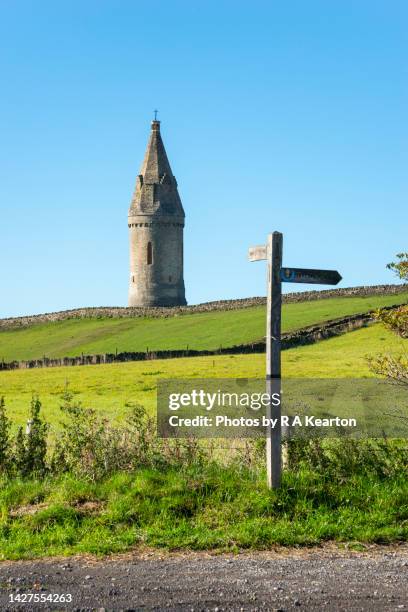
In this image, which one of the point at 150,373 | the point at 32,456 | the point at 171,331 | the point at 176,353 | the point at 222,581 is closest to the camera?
the point at 222,581

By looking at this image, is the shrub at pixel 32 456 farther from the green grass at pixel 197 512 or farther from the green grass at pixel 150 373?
the green grass at pixel 150 373

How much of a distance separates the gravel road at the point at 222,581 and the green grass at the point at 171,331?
4953cm

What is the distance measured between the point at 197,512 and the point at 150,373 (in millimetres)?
30327

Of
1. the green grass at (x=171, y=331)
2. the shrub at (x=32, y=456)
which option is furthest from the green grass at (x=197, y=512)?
the green grass at (x=171, y=331)

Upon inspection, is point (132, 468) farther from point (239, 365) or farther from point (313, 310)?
point (313, 310)

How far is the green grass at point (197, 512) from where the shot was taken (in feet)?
37.9

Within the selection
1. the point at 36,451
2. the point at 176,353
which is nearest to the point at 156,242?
the point at 176,353

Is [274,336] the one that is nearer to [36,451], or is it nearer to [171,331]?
[36,451]

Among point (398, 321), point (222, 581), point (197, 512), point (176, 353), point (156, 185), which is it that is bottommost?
point (222, 581)

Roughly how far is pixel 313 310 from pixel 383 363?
54.9 meters

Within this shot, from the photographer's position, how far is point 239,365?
46125 mm

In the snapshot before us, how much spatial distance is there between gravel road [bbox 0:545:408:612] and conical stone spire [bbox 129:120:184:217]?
9688 cm

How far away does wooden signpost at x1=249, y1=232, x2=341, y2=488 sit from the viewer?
12836mm

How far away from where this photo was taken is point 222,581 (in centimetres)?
992
